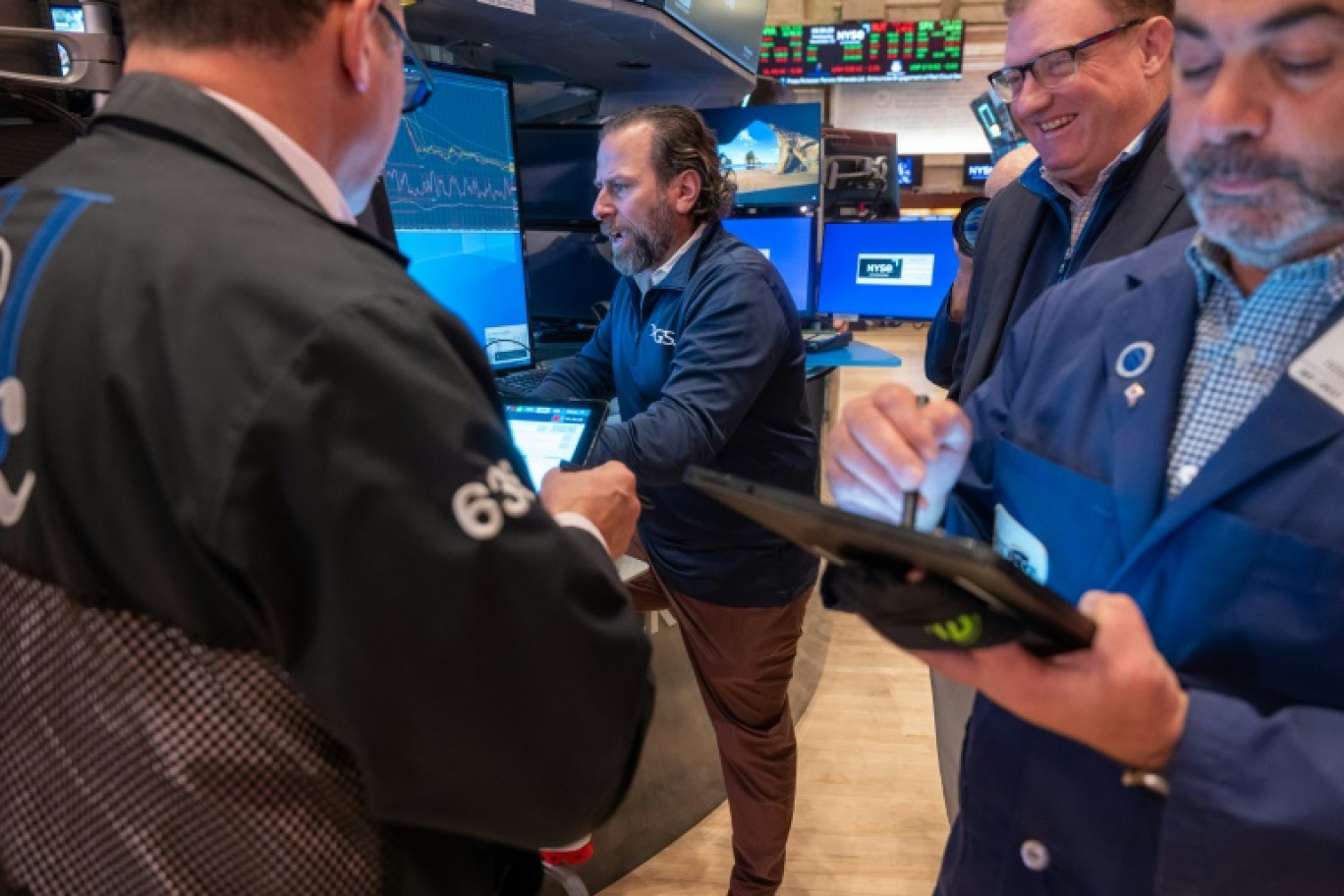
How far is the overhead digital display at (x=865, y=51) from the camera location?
10.0 meters

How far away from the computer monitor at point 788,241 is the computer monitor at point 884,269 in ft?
1.15

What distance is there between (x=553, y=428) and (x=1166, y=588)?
1.13 m

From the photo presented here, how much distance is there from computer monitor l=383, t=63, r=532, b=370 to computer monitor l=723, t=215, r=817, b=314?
186 centimetres

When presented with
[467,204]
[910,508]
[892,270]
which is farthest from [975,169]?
[910,508]

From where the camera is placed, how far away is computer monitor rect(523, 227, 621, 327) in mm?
2852

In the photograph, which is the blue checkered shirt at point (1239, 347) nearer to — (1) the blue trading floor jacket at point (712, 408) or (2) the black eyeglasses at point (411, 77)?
(2) the black eyeglasses at point (411, 77)

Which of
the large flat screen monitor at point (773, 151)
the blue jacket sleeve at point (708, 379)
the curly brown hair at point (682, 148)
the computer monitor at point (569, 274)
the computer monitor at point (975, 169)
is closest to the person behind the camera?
the blue jacket sleeve at point (708, 379)

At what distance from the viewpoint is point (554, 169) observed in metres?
2.75

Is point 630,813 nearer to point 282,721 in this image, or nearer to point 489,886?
point 489,886

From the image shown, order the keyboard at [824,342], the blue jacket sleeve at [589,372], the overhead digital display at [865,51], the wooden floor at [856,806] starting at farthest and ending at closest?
the overhead digital display at [865,51]
the keyboard at [824,342]
the wooden floor at [856,806]
the blue jacket sleeve at [589,372]

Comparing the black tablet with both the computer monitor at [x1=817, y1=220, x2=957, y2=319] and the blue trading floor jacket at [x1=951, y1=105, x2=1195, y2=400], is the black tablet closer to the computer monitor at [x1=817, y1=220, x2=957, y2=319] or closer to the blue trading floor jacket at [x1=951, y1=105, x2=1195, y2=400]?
the blue trading floor jacket at [x1=951, y1=105, x2=1195, y2=400]

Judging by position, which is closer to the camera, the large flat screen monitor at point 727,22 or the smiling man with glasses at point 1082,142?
the smiling man with glasses at point 1082,142

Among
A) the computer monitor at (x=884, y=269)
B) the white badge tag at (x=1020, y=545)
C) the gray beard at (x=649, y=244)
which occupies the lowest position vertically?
the computer monitor at (x=884, y=269)

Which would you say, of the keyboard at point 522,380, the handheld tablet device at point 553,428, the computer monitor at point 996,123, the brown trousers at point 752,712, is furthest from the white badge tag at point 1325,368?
the computer monitor at point 996,123
